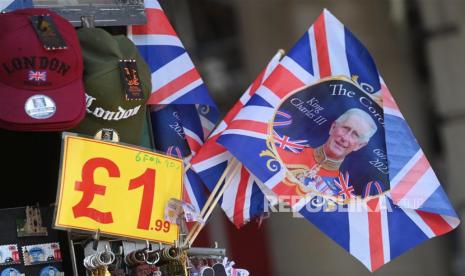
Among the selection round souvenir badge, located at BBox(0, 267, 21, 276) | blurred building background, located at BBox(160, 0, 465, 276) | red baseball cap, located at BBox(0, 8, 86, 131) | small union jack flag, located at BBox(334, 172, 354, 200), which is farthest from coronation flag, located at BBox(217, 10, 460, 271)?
blurred building background, located at BBox(160, 0, 465, 276)

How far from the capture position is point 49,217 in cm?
266

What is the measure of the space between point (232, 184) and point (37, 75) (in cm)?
95

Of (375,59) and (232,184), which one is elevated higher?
(375,59)

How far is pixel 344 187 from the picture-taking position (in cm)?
318

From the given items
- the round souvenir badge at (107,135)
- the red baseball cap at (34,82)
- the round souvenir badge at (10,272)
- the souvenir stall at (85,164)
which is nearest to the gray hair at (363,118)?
the souvenir stall at (85,164)

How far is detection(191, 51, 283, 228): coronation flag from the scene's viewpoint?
322cm

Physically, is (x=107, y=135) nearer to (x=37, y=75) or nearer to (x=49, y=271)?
(x=37, y=75)

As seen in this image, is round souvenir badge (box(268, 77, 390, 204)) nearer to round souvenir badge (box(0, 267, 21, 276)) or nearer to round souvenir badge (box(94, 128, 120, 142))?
round souvenir badge (box(94, 128, 120, 142))

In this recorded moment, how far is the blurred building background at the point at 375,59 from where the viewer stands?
7.13 meters

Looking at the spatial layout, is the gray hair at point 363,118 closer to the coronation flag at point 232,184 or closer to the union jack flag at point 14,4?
the coronation flag at point 232,184

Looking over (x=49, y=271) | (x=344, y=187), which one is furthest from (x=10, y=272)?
(x=344, y=187)

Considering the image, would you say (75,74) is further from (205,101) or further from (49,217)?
(205,101)

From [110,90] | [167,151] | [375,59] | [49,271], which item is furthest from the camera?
[375,59]

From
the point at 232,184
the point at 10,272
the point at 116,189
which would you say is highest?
the point at 232,184
